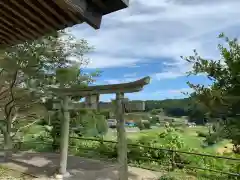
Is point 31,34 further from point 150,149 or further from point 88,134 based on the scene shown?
point 88,134

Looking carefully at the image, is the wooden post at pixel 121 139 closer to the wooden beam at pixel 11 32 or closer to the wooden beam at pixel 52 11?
the wooden beam at pixel 11 32

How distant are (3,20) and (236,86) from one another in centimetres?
205

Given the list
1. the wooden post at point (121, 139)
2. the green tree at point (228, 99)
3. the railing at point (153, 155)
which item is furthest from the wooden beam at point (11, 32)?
the railing at point (153, 155)

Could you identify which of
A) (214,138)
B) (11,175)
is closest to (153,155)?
(11,175)

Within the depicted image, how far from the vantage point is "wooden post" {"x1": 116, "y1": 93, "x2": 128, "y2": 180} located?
4832mm

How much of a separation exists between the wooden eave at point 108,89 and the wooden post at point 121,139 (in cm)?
16

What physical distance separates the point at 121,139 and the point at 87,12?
12.7 feet

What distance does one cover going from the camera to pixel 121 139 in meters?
4.91

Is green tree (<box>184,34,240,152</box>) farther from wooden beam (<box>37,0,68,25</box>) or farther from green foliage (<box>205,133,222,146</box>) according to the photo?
wooden beam (<box>37,0,68,25</box>)

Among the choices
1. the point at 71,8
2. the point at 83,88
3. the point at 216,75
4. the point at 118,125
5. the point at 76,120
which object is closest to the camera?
the point at 71,8

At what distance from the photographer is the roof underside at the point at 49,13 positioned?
128cm

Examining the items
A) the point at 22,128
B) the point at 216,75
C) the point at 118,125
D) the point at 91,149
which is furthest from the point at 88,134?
the point at 216,75

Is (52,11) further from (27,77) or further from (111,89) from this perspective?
(27,77)

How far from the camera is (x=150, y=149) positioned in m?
7.48
